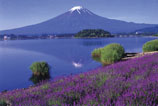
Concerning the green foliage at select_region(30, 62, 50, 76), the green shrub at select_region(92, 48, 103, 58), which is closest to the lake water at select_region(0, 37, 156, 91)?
the green foliage at select_region(30, 62, 50, 76)

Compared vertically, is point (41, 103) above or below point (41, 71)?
above

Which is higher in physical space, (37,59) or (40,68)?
(40,68)

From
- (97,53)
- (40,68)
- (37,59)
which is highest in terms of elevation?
(40,68)

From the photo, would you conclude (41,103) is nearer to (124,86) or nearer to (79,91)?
(79,91)

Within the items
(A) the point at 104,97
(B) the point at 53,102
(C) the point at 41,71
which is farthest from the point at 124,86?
(C) the point at 41,71

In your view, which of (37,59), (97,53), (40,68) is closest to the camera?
(40,68)

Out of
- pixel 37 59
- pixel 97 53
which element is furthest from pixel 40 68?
pixel 97 53

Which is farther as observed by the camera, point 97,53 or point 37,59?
point 37,59

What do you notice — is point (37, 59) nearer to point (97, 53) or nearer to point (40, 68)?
point (97, 53)

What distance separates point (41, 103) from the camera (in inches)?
166

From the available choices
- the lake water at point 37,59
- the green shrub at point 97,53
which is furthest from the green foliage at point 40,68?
the green shrub at point 97,53

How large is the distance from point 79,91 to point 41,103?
125 centimetres

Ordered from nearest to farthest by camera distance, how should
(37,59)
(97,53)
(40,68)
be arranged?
(40,68) → (97,53) → (37,59)

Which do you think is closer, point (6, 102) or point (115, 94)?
point (115, 94)
